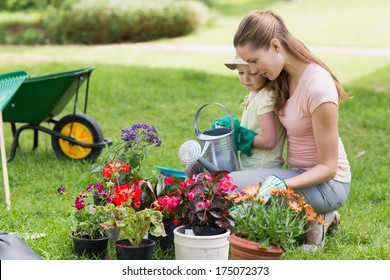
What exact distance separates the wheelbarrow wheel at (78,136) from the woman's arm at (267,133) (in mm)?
2020

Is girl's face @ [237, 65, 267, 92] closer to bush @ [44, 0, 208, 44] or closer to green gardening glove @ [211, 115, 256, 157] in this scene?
green gardening glove @ [211, 115, 256, 157]

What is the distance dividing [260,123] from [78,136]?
2240 millimetres

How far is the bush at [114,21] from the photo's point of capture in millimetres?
13203

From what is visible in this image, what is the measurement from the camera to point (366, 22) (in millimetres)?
14773

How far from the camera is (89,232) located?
10.3 ft

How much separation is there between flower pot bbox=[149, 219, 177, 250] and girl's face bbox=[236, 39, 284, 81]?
81 centimetres

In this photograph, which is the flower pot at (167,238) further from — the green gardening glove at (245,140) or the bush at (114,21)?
the bush at (114,21)

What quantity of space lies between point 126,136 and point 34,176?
1.71 m

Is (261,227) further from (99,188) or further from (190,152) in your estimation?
(99,188)

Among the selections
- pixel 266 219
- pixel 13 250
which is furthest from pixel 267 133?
pixel 13 250

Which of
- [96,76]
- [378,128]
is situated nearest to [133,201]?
[378,128]

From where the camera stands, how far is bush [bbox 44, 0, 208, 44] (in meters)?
13.2

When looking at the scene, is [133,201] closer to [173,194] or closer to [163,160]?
[173,194]

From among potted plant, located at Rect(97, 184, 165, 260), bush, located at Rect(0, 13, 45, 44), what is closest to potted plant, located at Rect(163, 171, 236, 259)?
potted plant, located at Rect(97, 184, 165, 260)
